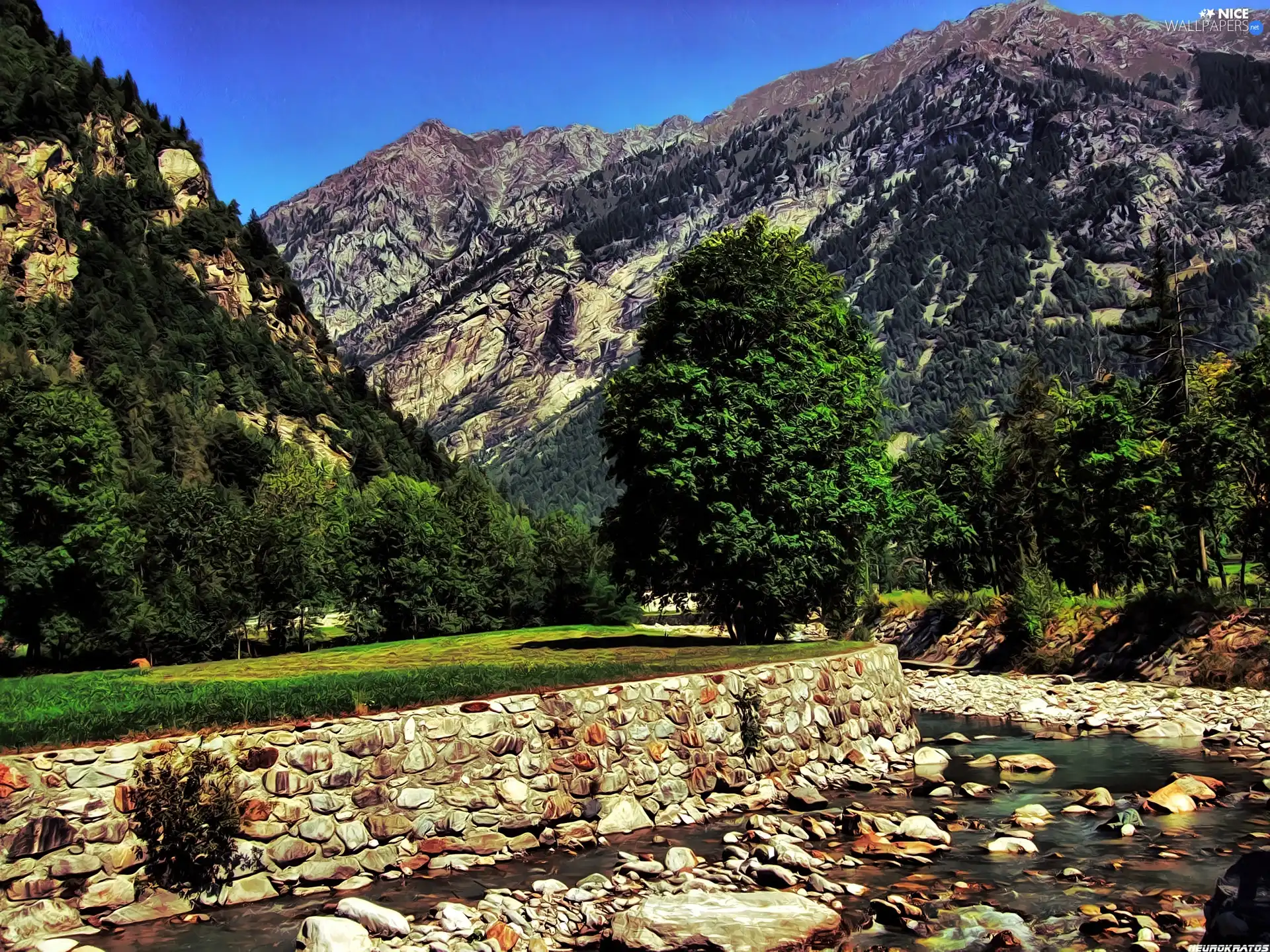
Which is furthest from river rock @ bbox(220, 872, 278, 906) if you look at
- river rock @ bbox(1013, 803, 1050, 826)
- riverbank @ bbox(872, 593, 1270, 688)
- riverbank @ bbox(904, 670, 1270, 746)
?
riverbank @ bbox(872, 593, 1270, 688)

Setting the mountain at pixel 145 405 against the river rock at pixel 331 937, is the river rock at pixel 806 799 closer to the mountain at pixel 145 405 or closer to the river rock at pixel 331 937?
the river rock at pixel 331 937

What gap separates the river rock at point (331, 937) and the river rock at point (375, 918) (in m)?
0.35

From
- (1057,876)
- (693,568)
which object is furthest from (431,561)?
(1057,876)

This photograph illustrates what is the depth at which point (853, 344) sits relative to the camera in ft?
115

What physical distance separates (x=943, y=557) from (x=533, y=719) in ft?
202

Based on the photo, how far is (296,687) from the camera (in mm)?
17516

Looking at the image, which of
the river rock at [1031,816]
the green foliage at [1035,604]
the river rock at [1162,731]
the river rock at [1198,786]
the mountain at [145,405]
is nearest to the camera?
the river rock at [1031,816]

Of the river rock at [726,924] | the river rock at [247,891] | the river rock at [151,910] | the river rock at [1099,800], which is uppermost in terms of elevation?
the river rock at [151,910]

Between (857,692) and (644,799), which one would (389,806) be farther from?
(857,692)

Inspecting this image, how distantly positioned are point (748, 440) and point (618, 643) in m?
11.9

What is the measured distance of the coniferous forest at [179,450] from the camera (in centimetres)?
4362

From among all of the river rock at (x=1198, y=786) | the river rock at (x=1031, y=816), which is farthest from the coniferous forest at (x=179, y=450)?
the river rock at (x=1198, y=786)

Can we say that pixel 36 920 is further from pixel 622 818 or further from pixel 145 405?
pixel 145 405

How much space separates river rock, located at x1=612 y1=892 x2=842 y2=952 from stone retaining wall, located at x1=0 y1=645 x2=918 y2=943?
4469 millimetres
